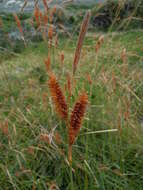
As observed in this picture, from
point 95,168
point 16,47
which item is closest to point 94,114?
point 95,168

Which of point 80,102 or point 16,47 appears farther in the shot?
point 16,47

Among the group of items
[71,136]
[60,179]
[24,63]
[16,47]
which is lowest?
[16,47]

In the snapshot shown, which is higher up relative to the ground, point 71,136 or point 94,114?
point 71,136

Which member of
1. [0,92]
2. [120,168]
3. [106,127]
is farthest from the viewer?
[0,92]

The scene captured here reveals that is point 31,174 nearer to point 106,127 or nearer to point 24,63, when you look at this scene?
point 106,127

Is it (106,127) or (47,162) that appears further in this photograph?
(106,127)

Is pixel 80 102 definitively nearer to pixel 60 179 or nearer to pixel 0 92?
pixel 60 179

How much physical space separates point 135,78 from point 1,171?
139cm

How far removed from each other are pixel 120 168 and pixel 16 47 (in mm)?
5735

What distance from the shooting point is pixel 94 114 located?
1933mm

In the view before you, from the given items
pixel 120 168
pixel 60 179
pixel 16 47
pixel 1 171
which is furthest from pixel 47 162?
pixel 16 47

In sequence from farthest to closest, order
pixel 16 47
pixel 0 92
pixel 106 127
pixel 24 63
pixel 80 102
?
pixel 16 47
pixel 24 63
pixel 0 92
pixel 106 127
pixel 80 102

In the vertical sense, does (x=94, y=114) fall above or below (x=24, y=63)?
above

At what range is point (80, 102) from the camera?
29.8 inches
